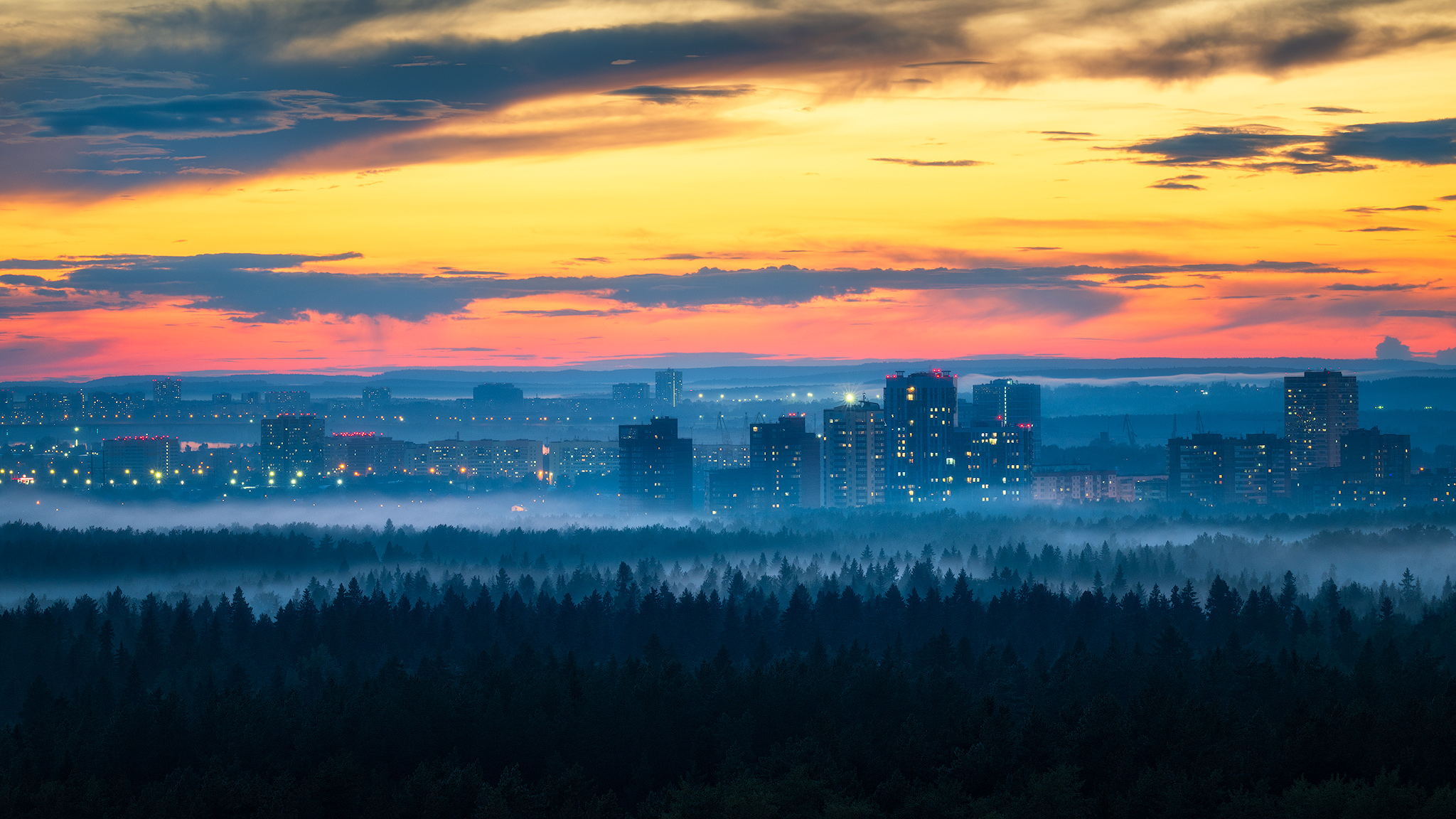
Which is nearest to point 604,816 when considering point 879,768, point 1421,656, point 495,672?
point 879,768

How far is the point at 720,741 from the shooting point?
297ft

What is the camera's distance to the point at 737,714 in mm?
96062

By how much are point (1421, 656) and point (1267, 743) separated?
89.7 feet

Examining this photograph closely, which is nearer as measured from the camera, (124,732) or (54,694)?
(124,732)

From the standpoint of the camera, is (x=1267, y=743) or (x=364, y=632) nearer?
(x=1267, y=743)

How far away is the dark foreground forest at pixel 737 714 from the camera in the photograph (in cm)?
7438

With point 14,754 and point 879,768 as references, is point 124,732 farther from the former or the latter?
point 879,768

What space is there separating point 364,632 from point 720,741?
171ft

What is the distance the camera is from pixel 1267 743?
8125 centimetres

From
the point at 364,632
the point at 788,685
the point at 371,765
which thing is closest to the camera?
the point at 371,765

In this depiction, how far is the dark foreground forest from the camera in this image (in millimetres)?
74375

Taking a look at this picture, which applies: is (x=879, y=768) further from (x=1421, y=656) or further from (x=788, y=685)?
(x=1421, y=656)

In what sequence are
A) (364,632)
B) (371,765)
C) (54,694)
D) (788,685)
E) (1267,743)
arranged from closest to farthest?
1. (1267,743)
2. (371,765)
3. (788,685)
4. (54,694)
5. (364,632)

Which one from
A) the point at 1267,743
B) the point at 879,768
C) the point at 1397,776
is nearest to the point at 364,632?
the point at 879,768
